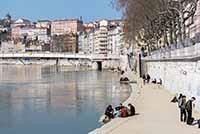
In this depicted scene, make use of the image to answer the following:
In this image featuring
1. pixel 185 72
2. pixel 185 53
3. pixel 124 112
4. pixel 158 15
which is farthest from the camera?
pixel 158 15

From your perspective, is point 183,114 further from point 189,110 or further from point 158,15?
point 158,15

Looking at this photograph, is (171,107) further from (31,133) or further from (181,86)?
(31,133)

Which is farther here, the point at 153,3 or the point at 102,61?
the point at 102,61

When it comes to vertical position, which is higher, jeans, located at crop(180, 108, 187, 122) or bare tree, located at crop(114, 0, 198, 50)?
bare tree, located at crop(114, 0, 198, 50)

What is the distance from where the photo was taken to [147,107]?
32281 mm

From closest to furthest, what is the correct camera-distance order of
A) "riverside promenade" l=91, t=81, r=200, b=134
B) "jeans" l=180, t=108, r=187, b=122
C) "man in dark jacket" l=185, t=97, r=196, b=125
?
"riverside promenade" l=91, t=81, r=200, b=134 < "man in dark jacket" l=185, t=97, r=196, b=125 < "jeans" l=180, t=108, r=187, b=122

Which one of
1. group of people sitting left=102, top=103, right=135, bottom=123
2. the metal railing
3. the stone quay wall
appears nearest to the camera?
the metal railing

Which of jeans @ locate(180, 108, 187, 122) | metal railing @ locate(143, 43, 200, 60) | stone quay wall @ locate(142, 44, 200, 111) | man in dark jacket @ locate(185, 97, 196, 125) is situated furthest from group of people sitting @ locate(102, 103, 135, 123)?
man in dark jacket @ locate(185, 97, 196, 125)

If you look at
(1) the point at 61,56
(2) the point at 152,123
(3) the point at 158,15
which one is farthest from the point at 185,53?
(1) the point at 61,56

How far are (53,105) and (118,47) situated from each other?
147700 millimetres

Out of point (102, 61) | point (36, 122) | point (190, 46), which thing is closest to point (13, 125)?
point (36, 122)

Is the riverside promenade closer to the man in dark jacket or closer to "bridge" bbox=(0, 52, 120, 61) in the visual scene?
the man in dark jacket

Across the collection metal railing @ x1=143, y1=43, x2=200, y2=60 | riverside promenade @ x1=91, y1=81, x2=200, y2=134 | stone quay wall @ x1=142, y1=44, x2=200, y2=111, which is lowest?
riverside promenade @ x1=91, y1=81, x2=200, y2=134

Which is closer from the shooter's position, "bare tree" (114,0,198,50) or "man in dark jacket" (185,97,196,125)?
"man in dark jacket" (185,97,196,125)
